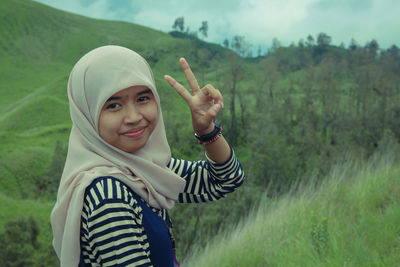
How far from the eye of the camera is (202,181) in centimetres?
200

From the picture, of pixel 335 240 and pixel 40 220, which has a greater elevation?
pixel 335 240

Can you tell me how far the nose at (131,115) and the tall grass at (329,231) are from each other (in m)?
1.65

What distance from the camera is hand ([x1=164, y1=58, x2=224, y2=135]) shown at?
1732 mm

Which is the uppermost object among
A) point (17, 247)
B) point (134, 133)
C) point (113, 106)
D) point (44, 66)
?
point (44, 66)

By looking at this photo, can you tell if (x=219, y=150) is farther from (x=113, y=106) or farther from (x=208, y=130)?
(x=113, y=106)

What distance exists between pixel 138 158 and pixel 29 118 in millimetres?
54625

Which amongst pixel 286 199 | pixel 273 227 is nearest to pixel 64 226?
pixel 273 227

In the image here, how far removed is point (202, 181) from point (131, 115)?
66 cm

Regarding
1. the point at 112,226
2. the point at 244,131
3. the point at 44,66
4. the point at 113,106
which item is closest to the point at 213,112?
the point at 113,106

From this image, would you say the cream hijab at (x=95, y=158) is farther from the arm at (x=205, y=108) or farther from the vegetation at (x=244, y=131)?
the vegetation at (x=244, y=131)

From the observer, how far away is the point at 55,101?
5400cm

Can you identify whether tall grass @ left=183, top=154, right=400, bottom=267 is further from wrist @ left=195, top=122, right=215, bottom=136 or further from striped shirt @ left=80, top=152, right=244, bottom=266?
striped shirt @ left=80, top=152, right=244, bottom=266

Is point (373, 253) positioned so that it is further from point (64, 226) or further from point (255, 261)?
point (64, 226)

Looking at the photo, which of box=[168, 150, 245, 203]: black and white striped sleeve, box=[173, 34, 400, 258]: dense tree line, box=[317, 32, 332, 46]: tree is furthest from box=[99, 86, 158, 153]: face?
box=[317, 32, 332, 46]: tree
